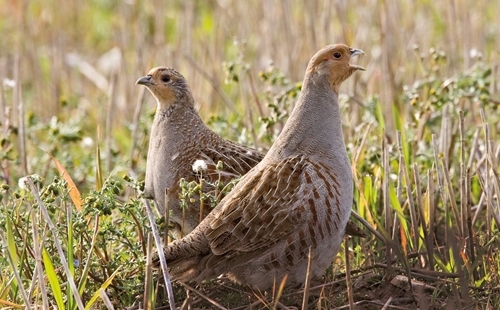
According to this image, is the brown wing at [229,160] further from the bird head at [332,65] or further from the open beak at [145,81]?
the bird head at [332,65]

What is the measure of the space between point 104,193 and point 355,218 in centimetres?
134

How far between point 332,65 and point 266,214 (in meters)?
0.79

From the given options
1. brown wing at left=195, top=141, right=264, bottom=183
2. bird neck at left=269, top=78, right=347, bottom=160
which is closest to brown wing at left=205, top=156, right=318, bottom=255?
bird neck at left=269, top=78, right=347, bottom=160

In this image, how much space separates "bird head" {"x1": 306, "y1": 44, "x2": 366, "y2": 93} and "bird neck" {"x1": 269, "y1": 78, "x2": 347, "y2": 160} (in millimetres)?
40

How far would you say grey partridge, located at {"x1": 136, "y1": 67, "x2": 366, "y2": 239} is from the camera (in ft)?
14.2

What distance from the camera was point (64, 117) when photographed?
7.73 m

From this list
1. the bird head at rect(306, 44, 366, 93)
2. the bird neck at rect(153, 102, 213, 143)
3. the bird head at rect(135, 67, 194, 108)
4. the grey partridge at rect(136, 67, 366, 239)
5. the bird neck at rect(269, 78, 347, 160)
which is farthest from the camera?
the bird head at rect(135, 67, 194, 108)

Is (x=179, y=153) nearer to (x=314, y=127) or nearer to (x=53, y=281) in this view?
(x=314, y=127)

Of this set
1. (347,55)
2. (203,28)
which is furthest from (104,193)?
(203,28)

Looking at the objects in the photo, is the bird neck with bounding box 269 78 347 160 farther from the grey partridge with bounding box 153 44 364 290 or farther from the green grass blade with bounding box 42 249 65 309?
the green grass blade with bounding box 42 249 65 309

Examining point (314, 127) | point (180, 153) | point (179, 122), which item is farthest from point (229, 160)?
point (314, 127)

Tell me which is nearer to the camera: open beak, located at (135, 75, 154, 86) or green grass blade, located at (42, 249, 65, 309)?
green grass blade, located at (42, 249, 65, 309)

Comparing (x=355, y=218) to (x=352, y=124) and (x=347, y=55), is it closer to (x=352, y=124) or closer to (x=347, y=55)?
(x=347, y=55)

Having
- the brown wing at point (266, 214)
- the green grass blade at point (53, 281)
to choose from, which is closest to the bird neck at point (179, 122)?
the brown wing at point (266, 214)
